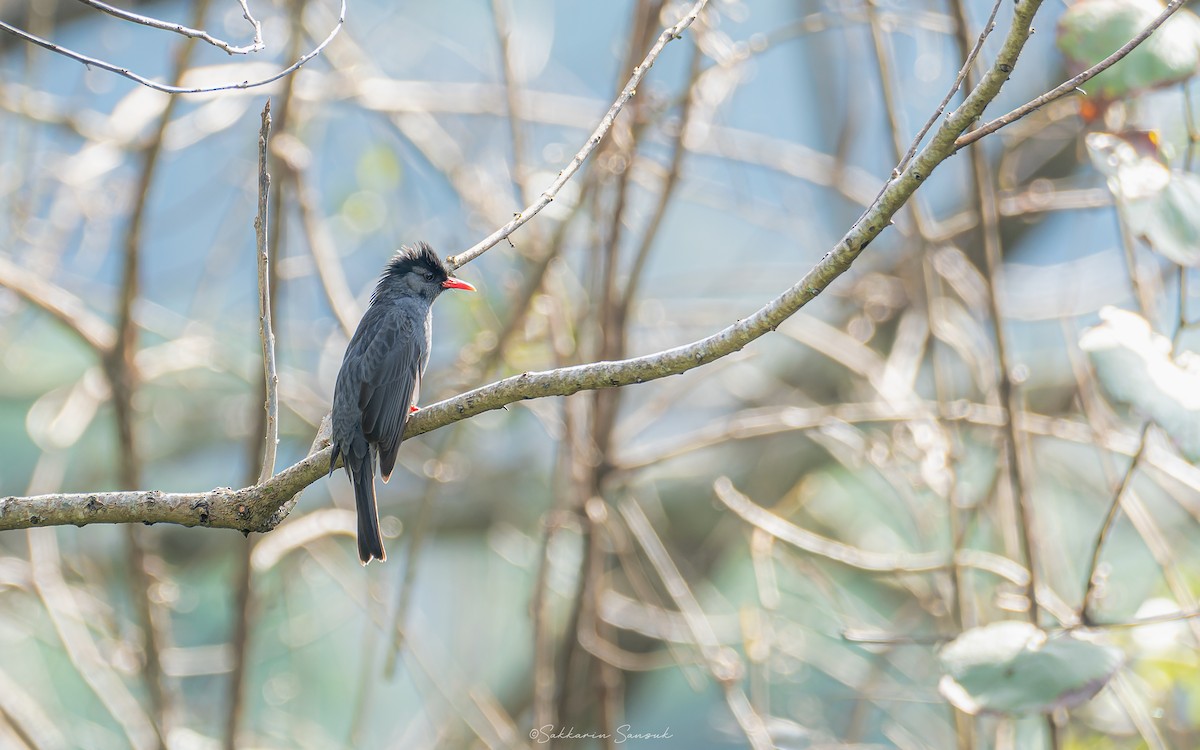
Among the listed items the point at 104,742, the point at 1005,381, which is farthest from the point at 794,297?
the point at 104,742

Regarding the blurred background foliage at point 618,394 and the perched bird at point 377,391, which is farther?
the blurred background foliage at point 618,394

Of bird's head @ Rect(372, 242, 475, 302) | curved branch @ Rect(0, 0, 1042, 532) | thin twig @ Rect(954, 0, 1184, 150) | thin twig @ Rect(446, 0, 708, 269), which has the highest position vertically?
bird's head @ Rect(372, 242, 475, 302)

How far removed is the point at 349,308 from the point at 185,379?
2642 mm

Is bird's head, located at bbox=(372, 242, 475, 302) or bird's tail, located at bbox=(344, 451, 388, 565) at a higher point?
bird's head, located at bbox=(372, 242, 475, 302)

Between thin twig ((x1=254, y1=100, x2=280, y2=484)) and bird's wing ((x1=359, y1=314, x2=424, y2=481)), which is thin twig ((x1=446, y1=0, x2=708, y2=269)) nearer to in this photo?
thin twig ((x1=254, y1=100, x2=280, y2=484))

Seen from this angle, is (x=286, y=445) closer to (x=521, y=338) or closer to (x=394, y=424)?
(x=521, y=338)

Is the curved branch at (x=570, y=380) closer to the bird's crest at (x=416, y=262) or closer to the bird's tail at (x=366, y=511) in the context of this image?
the bird's tail at (x=366, y=511)

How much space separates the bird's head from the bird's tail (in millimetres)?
852

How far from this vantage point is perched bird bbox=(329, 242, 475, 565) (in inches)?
132

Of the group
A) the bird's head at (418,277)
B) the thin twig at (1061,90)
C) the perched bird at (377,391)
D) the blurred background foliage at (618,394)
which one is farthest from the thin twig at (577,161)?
the bird's head at (418,277)

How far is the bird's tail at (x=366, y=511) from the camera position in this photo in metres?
3.30

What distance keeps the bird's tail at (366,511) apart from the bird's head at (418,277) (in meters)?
0.85

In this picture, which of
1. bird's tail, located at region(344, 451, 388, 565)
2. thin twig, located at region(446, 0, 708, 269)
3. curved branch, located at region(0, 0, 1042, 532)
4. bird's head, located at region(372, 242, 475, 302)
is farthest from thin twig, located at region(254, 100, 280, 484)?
bird's head, located at region(372, 242, 475, 302)

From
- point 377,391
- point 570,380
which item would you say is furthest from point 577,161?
point 377,391
